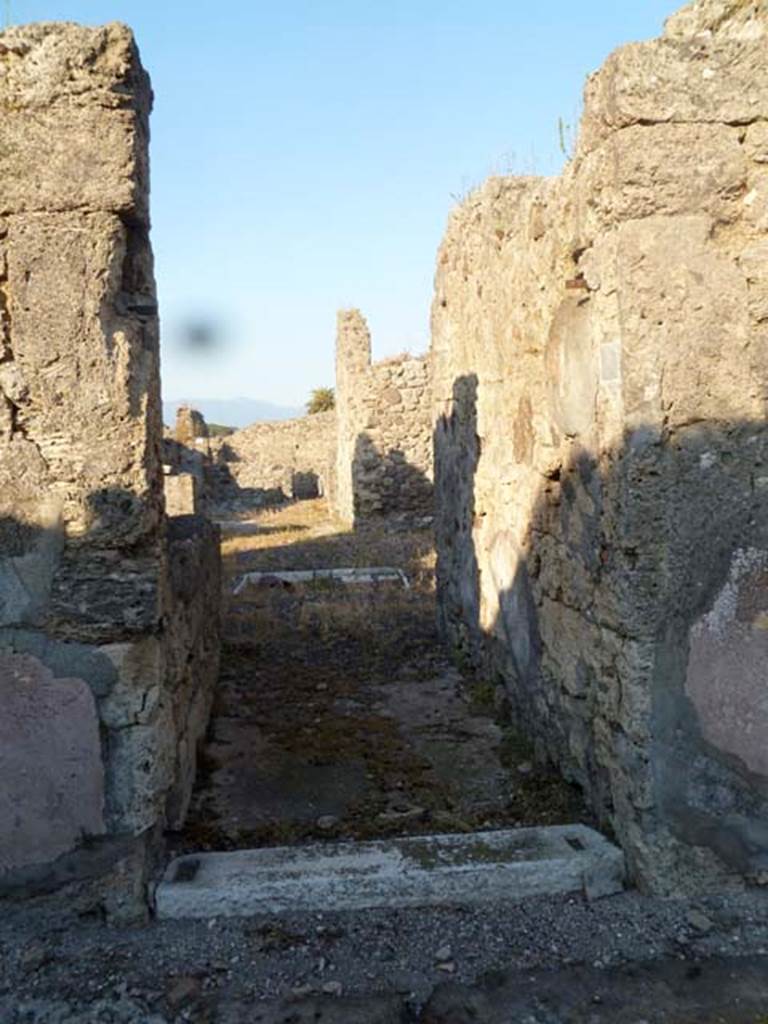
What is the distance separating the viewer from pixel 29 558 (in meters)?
2.67

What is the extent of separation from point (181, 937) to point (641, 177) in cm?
265

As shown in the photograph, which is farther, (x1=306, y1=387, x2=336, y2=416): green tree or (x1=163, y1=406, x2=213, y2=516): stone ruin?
(x1=306, y1=387, x2=336, y2=416): green tree

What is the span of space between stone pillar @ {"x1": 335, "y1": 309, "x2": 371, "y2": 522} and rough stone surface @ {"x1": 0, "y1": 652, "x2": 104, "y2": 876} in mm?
10830

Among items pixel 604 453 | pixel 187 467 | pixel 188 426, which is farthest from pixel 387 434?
pixel 604 453

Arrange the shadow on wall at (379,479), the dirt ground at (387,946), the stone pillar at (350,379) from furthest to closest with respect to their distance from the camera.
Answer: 1. the stone pillar at (350,379)
2. the shadow on wall at (379,479)
3. the dirt ground at (387,946)

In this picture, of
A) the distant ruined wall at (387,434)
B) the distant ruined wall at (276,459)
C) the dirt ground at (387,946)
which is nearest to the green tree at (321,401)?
the distant ruined wall at (276,459)

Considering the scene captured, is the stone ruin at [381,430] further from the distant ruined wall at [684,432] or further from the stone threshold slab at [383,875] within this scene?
the stone threshold slab at [383,875]

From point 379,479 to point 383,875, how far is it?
10.8 meters

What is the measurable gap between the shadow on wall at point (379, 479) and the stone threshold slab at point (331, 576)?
428 centimetres

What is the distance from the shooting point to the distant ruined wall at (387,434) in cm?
1338

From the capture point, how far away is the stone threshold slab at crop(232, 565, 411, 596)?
846 centimetres

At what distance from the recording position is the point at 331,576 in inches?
342

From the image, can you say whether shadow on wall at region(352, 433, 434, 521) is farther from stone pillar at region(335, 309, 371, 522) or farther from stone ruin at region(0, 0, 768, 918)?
stone ruin at region(0, 0, 768, 918)

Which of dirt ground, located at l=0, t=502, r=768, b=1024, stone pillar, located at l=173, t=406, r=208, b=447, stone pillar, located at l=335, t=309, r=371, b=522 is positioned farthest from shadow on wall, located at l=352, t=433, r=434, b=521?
dirt ground, located at l=0, t=502, r=768, b=1024
